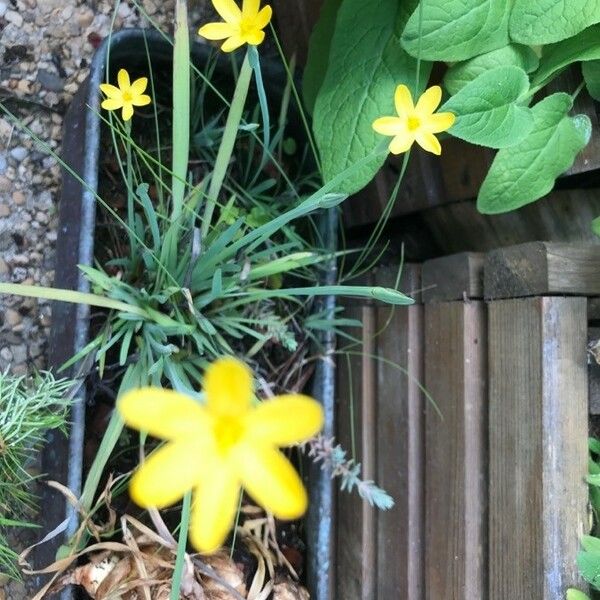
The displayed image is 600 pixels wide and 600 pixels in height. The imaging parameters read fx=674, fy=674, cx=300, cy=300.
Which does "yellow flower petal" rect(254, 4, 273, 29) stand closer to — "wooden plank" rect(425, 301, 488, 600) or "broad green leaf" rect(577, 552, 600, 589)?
"wooden plank" rect(425, 301, 488, 600)

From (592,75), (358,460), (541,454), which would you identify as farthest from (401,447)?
(592,75)

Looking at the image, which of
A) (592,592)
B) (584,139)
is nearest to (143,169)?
(584,139)

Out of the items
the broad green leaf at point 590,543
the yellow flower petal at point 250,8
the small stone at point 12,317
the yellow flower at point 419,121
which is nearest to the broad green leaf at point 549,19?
the yellow flower at point 419,121

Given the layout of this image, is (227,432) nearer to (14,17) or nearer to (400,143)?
(400,143)

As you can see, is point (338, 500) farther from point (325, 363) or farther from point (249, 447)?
point (249, 447)

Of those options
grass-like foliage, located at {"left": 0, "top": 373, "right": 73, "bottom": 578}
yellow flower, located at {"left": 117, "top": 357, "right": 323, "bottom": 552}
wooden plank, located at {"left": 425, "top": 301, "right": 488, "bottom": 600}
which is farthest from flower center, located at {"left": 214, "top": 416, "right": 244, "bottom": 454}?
wooden plank, located at {"left": 425, "top": 301, "right": 488, "bottom": 600}
